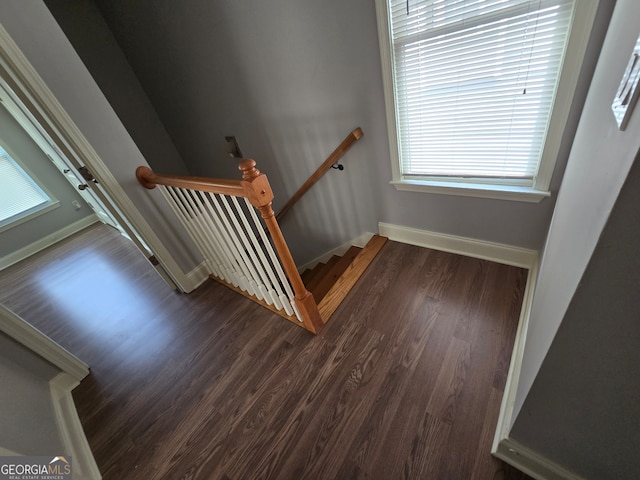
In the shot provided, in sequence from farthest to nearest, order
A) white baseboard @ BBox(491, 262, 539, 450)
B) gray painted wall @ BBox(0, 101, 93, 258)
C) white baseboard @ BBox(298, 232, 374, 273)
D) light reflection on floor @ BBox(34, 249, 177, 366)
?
gray painted wall @ BBox(0, 101, 93, 258)
white baseboard @ BBox(298, 232, 374, 273)
light reflection on floor @ BBox(34, 249, 177, 366)
white baseboard @ BBox(491, 262, 539, 450)

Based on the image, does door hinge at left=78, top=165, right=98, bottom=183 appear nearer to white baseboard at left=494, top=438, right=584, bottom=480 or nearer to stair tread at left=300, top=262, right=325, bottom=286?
stair tread at left=300, top=262, right=325, bottom=286

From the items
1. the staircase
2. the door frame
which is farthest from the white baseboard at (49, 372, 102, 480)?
the staircase

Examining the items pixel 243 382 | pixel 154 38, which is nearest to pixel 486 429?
pixel 243 382

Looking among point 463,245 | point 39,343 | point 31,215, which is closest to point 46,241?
point 31,215

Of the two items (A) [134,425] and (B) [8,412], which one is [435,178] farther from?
(B) [8,412]

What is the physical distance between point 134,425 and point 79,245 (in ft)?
11.4

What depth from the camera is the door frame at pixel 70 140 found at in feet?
4.41

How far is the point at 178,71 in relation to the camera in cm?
243

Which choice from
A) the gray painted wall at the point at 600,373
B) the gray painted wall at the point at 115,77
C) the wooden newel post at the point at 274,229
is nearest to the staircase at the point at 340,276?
the wooden newel post at the point at 274,229

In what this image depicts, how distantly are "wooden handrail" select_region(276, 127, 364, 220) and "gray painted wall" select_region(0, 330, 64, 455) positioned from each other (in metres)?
2.08

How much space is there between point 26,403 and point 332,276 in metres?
2.01

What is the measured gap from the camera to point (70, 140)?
156 centimetres

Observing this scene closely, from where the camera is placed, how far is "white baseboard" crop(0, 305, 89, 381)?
1.34 m

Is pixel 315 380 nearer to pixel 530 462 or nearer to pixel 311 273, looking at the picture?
pixel 530 462
